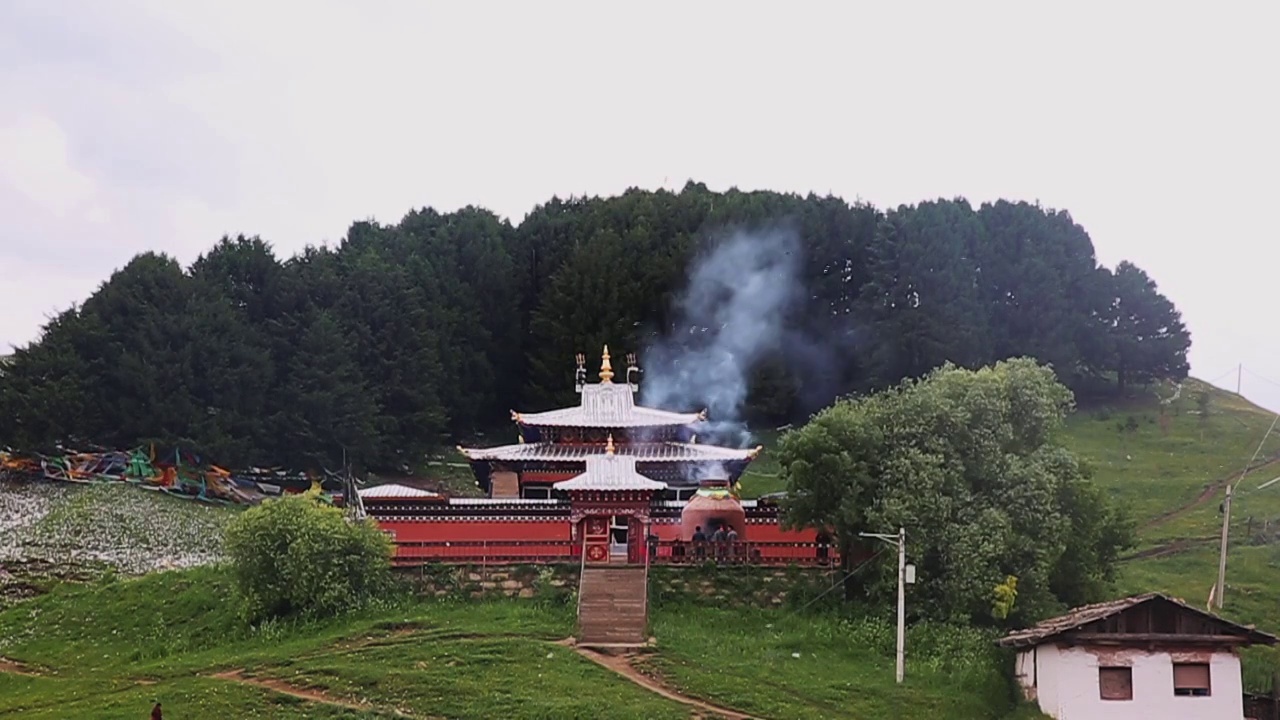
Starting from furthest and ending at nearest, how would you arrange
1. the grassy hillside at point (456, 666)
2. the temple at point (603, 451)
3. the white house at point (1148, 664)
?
the temple at point (603, 451), the grassy hillside at point (456, 666), the white house at point (1148, 664)

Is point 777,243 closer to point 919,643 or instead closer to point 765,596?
point 765,596

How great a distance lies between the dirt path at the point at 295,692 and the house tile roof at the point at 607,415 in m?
17.3

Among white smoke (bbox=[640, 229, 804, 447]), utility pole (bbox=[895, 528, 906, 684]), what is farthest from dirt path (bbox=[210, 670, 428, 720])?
white smoke (bbox=[640, 229, 804, 447])

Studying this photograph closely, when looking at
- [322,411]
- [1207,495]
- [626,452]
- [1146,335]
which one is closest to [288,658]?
[626,452]

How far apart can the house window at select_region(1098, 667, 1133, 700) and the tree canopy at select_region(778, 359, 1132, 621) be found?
4.94 m

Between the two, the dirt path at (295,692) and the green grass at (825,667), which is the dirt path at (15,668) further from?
the green grass at (825,667)

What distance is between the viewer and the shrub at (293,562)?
33.4m

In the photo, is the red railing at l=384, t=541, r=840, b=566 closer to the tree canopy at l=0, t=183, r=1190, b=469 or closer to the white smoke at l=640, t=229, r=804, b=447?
the white smoke at l=640, t=229, r=804, b=447

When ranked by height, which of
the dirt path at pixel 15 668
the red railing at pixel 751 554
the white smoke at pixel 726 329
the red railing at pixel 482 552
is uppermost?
the white smoke at pixel 726 329

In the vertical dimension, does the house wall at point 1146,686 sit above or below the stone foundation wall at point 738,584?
below

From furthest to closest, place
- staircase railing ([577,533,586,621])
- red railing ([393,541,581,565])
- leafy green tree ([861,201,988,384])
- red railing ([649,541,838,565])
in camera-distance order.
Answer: leafy green tree ([861,201,988,384]), red railing ([649,541,838,565]), red railing ([393,541,581,565]), staircase railing ([577,533,586,621])

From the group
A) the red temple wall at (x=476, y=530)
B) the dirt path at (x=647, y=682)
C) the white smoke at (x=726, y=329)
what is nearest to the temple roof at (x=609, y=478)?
the red temple wall at (x=476, y=530)

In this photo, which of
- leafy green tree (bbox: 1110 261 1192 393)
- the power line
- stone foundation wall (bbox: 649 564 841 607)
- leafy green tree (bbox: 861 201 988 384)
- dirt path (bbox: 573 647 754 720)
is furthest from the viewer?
leafy green tree (bbox: 1110 261 1192 393)

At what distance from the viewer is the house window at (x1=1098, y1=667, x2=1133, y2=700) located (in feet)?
87.1
